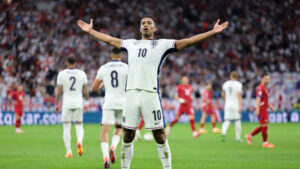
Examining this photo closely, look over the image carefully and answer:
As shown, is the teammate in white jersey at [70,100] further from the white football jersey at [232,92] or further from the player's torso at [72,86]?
the white football jersey at [232,92]

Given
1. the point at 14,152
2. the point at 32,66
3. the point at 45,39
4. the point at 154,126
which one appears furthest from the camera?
the point at 45,39

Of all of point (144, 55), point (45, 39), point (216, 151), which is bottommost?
point (216, 151)

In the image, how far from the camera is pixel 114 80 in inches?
411

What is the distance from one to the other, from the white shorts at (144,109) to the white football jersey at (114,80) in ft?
10.7

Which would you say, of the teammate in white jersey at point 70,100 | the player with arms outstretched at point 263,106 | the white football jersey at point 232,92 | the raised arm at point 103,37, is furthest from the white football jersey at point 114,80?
the white football jersey at point 232,92

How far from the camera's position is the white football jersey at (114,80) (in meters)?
10.4

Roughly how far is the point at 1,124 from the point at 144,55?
952 inches

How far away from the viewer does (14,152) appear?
13.4m

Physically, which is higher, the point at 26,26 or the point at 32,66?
the point at 26,26

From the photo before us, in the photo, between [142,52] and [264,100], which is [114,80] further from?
[264,100]

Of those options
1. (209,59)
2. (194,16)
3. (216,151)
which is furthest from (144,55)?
(194,16)

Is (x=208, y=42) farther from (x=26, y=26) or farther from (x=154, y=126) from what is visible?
(x=154, y=126)

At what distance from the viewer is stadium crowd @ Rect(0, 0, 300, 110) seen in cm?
3284

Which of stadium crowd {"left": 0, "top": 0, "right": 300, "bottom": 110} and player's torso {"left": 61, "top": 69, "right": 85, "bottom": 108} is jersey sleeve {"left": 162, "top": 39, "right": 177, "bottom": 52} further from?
stadium crowd {"left": 0, "top": 0, "right": 300, "bottom": 110}
